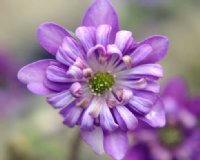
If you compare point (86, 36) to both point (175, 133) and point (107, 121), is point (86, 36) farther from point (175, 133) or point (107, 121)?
point (175, 133)

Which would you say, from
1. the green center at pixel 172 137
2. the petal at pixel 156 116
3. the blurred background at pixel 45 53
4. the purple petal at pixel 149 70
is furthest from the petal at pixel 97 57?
the blurred background at pixel 45 53

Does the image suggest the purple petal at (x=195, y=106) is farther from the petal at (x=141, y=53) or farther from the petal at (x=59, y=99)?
the petal at (x=59, y=99)

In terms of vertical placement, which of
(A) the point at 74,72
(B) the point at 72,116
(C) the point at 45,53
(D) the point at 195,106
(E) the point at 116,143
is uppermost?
(A) the point at 74,72

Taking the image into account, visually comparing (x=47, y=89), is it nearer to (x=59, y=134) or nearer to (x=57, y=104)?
(x=57, y=104)

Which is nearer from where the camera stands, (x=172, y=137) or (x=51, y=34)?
(x=51, y=34)

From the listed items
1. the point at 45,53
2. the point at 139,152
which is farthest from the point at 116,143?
the point at 45,53

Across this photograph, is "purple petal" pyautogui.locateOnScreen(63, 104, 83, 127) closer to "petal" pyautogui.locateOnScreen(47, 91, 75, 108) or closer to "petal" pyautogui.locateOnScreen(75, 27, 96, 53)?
"petal" pyautogui.locateOnScreen(47, 91, 75, 108)
